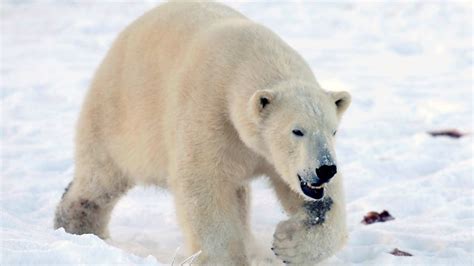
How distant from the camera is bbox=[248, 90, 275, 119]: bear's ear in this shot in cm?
439

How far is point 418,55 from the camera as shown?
11297mm

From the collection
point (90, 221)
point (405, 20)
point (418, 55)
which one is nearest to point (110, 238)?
point (90, 221)

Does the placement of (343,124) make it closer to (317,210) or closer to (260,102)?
(317,210)

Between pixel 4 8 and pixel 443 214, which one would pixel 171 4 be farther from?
pixel 4 8

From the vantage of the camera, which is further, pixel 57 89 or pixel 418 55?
pixel 418 55

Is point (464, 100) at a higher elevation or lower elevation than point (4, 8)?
higher

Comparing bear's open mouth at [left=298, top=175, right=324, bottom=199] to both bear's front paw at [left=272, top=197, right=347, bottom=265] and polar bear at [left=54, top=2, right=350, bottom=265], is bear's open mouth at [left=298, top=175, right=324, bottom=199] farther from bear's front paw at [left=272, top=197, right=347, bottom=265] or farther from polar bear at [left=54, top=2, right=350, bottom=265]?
bear's front paw at [left=272, top=197, right=347, bottom=265]

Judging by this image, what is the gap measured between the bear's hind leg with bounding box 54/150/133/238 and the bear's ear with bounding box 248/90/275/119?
1675 mm

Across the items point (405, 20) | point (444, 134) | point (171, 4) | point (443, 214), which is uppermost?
point (171, 4)

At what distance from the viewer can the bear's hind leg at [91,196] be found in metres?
5.84

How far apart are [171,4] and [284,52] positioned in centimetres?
113

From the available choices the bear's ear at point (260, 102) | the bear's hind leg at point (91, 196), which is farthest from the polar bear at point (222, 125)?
the bear's hind leg at point (91, 196)

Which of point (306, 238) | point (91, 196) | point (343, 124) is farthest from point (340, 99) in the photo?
point (343, 124)

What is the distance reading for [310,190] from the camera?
14.0ft
